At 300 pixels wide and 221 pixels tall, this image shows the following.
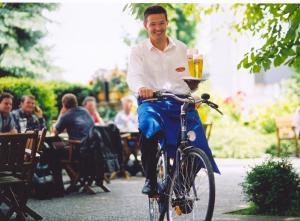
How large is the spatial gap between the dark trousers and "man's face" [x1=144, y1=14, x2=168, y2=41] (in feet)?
2.53

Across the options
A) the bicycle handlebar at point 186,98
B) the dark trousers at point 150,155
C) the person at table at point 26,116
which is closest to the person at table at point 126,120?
the person at table at point 26,116

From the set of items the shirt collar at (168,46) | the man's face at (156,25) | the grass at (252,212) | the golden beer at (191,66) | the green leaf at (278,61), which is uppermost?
the man's face at (156,25)

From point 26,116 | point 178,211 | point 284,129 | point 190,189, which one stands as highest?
point 26,116

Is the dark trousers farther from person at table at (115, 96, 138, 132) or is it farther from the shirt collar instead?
person at table at (115, 96, 138, 132)

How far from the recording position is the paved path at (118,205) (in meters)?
6.31

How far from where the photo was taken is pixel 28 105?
882 centimetres

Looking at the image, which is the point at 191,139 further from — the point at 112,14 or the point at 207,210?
the point at 112,14

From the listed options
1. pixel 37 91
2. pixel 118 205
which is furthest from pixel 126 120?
pixel 118 205

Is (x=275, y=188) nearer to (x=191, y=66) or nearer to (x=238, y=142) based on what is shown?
(x=191, y=66)

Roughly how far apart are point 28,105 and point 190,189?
15.8 feet

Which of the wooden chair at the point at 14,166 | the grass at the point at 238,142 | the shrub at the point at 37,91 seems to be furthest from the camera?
the grass at the point at 238,142

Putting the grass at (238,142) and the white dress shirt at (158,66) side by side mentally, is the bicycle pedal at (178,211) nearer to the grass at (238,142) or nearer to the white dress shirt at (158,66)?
the white dress shirt at (158,66)

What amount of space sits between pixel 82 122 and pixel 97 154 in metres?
0.61

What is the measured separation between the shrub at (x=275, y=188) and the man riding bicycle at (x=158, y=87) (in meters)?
1.55
